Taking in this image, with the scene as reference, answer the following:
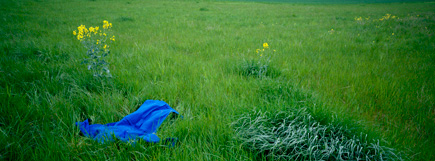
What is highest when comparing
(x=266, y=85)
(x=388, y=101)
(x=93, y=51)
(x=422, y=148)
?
(x=93, y=51)

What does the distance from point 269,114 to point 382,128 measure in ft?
3.72

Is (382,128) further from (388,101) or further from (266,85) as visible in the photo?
(266,85)

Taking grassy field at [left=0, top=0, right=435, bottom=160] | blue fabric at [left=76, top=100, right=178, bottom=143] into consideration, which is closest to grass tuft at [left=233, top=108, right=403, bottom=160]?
grassy field at [left=0, top=0, right=435, bottom=160]

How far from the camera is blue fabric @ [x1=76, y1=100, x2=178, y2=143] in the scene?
61.4 inches

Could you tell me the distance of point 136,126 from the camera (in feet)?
6.06

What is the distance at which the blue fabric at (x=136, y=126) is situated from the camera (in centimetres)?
156

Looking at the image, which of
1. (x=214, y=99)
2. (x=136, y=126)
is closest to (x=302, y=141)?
(x=214, y=99)

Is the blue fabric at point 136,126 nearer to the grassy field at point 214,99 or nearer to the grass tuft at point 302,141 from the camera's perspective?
the grassy field at point 214,99

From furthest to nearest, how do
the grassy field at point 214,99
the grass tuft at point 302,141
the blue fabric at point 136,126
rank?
the blue fabric at point 136,126 → the grassy field at point 214,99 → the grass tuft at point 302,141

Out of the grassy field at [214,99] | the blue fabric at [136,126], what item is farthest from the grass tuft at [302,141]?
the blue fabric at [136,126]

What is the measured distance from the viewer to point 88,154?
1.35 metres

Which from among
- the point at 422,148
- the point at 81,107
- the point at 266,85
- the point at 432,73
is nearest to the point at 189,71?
the point at 266,85

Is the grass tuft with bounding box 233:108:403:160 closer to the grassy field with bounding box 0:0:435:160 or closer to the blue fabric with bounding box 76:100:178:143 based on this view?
the grassy field with bounding box 0:0:435:160

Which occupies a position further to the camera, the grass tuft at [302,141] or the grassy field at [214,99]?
the grassy field at [214,99]
